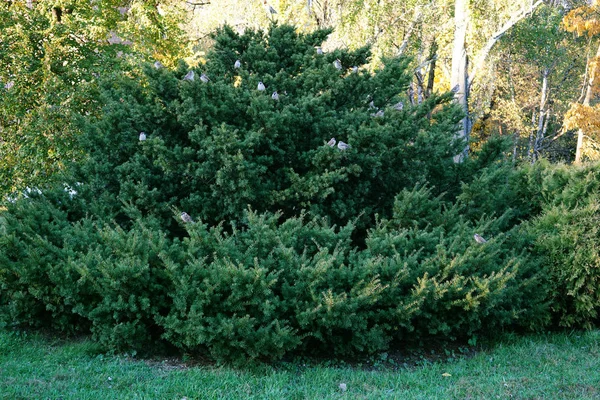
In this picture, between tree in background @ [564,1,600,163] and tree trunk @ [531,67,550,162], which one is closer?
tree in background @ [564,1,600,163]

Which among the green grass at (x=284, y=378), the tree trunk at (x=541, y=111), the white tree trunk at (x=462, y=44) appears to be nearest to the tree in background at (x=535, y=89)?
the tree trunk at (x=541, y=111)

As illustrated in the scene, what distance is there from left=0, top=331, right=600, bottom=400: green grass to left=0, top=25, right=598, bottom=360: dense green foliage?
0.67 ft

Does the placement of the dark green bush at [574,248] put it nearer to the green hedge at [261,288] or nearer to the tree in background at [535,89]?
the green hedge at [261,288]

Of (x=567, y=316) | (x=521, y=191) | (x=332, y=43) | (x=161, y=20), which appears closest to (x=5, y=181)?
(x=161, y=20)

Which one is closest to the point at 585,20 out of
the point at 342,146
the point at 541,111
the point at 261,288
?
the point at 541,111

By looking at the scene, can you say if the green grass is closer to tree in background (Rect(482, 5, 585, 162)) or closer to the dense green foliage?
the dense green foliage

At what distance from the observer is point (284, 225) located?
500 cm

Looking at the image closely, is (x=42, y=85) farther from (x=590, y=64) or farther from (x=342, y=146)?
(x=590, y=64)

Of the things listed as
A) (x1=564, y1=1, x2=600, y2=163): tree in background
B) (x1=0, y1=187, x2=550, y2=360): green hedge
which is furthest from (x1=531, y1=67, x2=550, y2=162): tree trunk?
(x1=0, y1=187, x2=550, y2=360): green hedge

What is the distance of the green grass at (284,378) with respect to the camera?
12.8 ft

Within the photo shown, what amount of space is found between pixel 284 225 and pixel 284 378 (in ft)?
4.37

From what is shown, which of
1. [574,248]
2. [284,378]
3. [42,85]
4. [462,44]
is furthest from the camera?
[462,44]

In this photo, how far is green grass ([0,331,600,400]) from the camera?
3900mm

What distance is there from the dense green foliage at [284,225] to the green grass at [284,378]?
0.67ft
